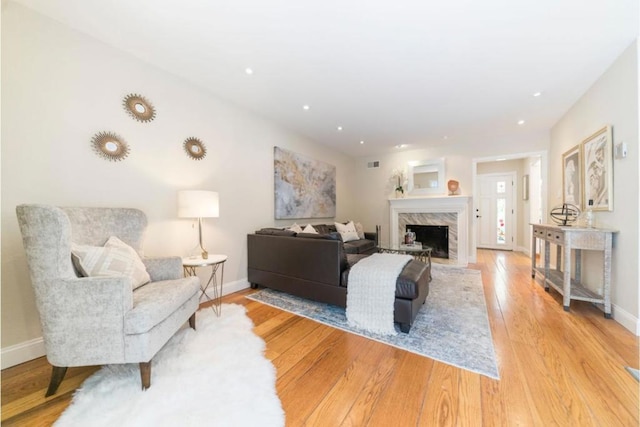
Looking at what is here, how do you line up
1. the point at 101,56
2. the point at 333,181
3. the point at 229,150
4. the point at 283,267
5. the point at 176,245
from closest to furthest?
the point at 101,56
the point at 176,245
the point at 283,267
the point at 229,150
the point at 333,181

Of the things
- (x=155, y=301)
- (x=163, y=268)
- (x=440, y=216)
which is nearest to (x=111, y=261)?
(x=163, y=268)

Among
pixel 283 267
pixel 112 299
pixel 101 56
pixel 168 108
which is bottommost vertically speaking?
pixel 283 267

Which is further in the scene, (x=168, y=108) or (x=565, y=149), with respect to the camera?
(x=565, y=149)

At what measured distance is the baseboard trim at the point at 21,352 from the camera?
1.55 metres

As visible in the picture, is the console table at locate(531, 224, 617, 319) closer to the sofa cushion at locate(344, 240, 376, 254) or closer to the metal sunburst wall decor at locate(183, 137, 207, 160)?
the sofa cushion at locate(344, 240, 376, 254)

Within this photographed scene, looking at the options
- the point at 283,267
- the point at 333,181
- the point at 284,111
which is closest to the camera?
the point at 283,267

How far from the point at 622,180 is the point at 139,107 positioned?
4428mm

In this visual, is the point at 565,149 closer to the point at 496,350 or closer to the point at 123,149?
the point at 496,350

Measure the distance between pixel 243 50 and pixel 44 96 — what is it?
149 cm

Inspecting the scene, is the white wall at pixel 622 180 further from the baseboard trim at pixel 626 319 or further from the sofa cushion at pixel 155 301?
the sofa cushion at pixel 155 301

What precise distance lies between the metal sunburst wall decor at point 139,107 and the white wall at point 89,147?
46 mm

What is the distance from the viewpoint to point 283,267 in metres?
2.78

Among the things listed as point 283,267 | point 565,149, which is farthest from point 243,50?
point 565,149

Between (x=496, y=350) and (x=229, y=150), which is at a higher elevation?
(x=229, y=150)
